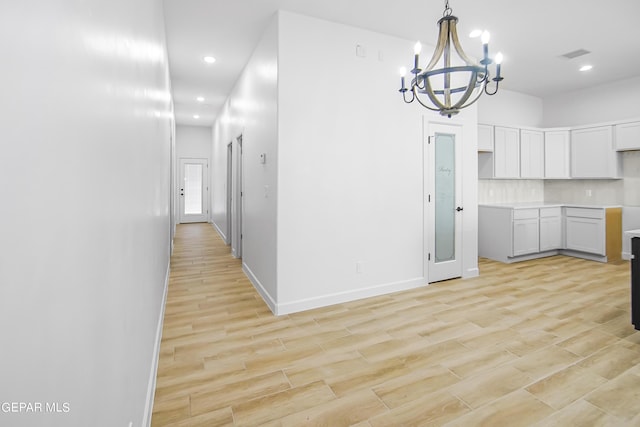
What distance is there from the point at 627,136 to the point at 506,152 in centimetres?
185

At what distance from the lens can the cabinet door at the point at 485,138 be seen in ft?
18.2

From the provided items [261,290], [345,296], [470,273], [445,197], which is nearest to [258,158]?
[261,290]

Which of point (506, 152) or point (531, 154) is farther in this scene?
point (531, 154)

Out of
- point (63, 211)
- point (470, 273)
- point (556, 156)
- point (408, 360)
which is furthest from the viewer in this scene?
point (556, 156)

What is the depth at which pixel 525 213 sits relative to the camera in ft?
18.2

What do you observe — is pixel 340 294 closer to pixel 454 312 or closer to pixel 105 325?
pixel 454 312

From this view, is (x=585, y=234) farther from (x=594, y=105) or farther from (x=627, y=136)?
(x=594, y=105)

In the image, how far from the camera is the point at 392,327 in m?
2.98

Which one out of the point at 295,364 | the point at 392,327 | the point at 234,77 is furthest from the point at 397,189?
the point at 234,77

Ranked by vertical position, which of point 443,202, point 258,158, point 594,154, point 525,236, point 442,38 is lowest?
point 525,236

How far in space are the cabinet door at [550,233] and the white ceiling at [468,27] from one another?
251cm

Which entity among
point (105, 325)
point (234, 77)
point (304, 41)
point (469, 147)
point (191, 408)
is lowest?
point (191, 408)

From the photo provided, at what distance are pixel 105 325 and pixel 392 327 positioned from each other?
8.43ft

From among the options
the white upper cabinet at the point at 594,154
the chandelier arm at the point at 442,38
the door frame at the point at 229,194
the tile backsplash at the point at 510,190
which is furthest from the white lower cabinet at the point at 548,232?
the door frame at the point at 229,194
